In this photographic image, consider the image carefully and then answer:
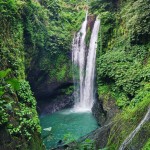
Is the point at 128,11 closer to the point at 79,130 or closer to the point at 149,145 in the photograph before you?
the point at 79,130

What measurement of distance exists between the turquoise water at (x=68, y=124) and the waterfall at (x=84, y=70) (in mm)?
1016

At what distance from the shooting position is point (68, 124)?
11953mm

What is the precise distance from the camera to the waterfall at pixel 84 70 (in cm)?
1485

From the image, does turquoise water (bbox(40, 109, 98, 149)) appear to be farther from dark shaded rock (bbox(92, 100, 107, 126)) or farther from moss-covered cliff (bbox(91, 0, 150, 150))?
moss-covered cliff (bbox(91, 0, 150, 150))

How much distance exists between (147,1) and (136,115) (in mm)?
6020

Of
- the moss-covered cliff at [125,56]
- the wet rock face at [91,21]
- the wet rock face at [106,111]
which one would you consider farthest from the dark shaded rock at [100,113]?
the wet rock face at [91,21]

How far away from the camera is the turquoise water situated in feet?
34.1

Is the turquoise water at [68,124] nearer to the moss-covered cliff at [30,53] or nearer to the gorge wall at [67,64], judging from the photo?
the gorge wall at [67,64]

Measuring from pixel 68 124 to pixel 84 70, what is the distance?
4429 millimetres

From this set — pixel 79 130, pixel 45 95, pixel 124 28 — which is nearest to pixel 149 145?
pixel 79 130

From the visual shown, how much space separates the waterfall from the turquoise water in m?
1.02

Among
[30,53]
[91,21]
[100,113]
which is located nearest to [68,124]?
[100,113]

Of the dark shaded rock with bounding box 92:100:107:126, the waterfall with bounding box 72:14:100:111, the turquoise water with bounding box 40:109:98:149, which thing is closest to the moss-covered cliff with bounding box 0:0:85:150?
the waterfall with bounding box 72:14:100:111

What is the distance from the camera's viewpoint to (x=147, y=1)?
34.9ft
